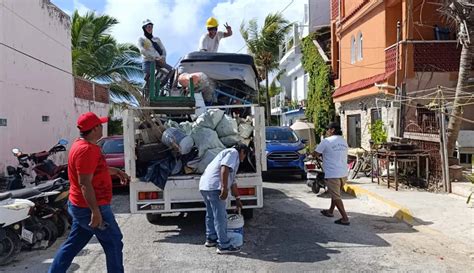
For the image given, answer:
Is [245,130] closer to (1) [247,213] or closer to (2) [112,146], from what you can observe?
(1) [247,213]

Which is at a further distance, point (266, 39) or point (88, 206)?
point (266, 39)

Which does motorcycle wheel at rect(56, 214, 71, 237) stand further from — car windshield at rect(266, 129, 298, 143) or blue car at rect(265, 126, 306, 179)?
car windshield at rect(266, 129, 298, 143)

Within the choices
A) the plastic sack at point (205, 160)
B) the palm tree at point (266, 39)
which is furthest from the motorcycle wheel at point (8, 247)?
the palm tree at point (266, 39)

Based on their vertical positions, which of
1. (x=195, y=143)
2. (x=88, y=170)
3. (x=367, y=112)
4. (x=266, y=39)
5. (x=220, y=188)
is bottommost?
(x=220, y=188)

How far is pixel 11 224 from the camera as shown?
642 centimetres

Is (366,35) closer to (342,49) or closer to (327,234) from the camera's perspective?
(342,49)

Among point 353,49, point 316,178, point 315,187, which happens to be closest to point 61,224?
point 316,178

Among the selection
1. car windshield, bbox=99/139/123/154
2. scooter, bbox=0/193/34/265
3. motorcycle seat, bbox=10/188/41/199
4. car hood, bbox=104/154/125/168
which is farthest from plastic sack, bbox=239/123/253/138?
car windshield, bbox=99/139/123/154

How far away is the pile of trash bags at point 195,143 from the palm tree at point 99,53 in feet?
52.1

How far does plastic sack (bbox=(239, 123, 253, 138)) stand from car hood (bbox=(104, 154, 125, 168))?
5148 millimetres

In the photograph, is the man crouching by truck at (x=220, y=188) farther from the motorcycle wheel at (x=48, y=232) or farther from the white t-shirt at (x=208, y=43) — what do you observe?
the white t-shirt at (x=208, y=43)

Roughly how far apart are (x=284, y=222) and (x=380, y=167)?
558cm

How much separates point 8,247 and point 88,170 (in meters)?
2.37

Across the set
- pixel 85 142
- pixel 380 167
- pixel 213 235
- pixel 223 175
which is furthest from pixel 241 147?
pixel 380 167
